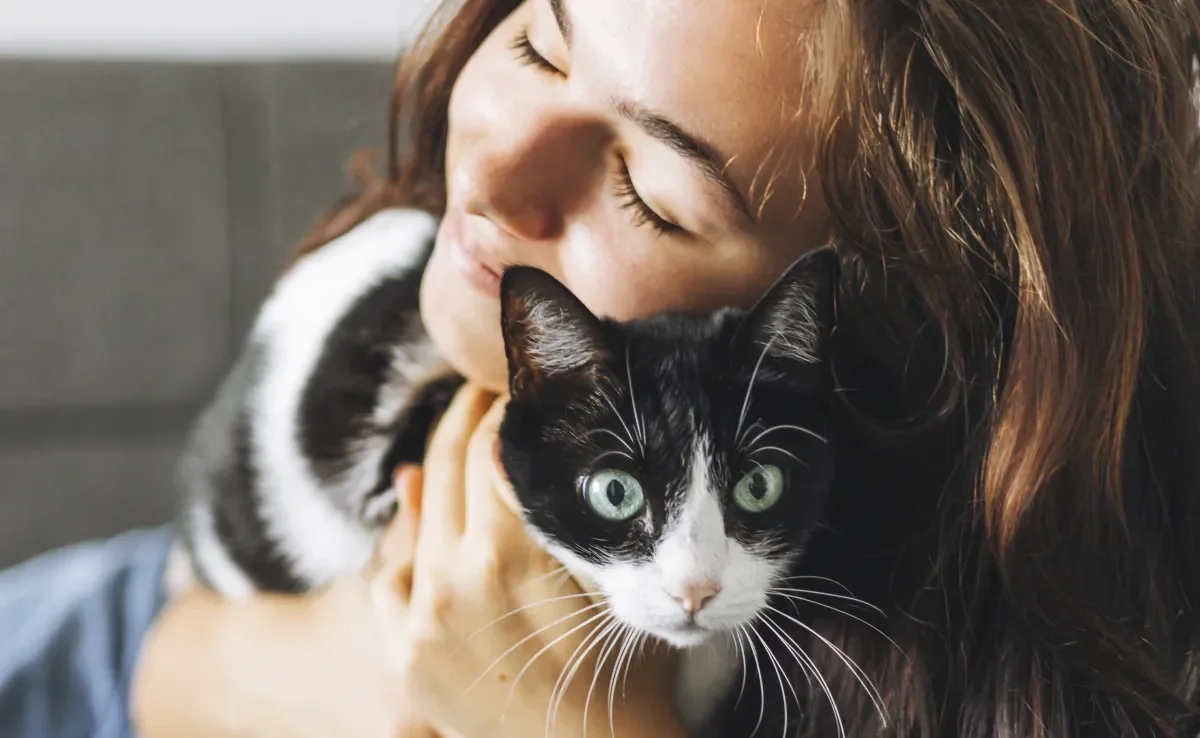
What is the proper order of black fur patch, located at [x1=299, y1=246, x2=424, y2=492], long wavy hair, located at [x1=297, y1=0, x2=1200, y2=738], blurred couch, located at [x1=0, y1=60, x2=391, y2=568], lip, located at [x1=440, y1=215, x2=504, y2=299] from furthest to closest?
blurred couch, located at [x1=0, y1=60, x2=391, y2=568]
black fur patch, located at [x1=299, y1=246, x2=424, y2=492]
lip, located at [x1=440, y1=215, x2=504, y2=299]
long wavy hair, located at [x1=297, y1=0, x2=1200, y2=738]

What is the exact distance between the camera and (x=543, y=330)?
53 cm

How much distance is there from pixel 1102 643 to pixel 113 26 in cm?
142

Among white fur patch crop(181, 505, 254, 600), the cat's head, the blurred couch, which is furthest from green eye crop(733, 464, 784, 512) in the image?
the blurred couch

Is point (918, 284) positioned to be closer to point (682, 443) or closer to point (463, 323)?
point (682, 443)

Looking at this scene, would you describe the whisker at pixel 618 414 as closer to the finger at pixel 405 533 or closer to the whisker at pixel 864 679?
the whisker at pixel 864 679

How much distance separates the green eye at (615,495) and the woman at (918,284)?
12 centimetres

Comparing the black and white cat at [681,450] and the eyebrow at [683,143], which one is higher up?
the eyebrow at [683,143]

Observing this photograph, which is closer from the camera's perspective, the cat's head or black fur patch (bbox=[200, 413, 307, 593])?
the cat's head

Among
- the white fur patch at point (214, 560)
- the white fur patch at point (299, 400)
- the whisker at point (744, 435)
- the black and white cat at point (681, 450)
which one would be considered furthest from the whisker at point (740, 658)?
the white fur patch at point (214, 560)

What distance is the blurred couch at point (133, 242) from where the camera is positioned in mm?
1235

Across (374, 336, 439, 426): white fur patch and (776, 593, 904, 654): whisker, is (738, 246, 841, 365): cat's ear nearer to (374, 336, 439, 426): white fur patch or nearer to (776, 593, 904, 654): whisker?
(776, 593, 904, 654): whisker

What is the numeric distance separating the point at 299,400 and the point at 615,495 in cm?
34

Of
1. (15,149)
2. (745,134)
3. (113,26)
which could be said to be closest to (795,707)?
(745,134)

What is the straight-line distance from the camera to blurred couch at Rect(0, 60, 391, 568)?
124 centimetres
